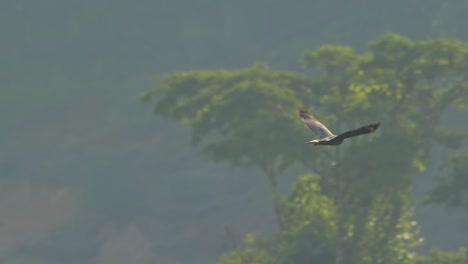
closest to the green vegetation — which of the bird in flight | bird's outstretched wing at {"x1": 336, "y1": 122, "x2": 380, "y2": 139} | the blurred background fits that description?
the blurred background

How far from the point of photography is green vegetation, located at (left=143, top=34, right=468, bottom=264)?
5328 cm

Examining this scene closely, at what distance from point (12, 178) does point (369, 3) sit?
40916mm

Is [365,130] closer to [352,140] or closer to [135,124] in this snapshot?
[352,140]

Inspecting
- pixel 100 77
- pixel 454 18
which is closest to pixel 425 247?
pixel 454 18

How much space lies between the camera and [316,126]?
16.2 meters

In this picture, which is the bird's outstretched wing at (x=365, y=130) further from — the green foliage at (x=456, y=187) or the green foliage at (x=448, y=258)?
the green foliage at (x=456, y=187)

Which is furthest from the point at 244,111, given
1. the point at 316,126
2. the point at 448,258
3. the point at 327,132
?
the point at 327,132

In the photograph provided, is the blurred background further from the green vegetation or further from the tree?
the green vegetation

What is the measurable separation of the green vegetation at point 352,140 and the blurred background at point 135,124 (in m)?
2.08

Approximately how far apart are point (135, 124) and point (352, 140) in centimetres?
4549

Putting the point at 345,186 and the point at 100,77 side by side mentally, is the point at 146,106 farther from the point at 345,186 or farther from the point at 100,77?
the point at 345,186

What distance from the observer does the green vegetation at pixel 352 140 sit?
5328 cm

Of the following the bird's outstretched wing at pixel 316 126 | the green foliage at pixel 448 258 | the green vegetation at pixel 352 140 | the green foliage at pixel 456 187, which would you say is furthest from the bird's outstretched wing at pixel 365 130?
the green foliage at pixel 456 187

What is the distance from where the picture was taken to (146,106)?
347 ft
